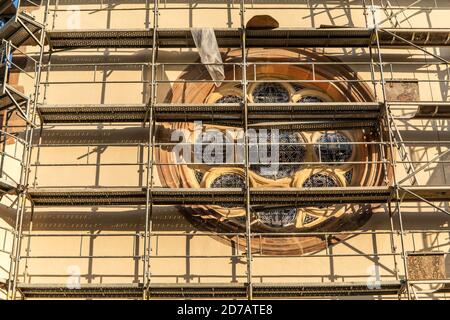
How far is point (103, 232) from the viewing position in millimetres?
12602

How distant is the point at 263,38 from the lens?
1378 centimetres

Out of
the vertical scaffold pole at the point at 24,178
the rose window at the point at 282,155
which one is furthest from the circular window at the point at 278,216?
the vertical scaffold pole at the point at 24,178

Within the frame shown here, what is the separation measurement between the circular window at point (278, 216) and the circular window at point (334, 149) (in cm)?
124

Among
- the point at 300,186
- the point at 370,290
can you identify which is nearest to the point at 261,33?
the point at 300,186

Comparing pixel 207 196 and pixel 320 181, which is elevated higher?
pixel 320 181

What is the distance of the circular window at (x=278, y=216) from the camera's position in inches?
516

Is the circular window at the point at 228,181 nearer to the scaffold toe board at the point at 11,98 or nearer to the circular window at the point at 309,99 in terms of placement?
the circular window at the point at 309,99

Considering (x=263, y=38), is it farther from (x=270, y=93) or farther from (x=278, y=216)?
(x=278, y=216)

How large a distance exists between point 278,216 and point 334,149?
68.4 inches

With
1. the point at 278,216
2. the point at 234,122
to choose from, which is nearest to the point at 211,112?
the point at 234,122

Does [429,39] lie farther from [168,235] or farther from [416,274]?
[168,235]

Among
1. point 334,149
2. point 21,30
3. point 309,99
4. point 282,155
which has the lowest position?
point 282,155

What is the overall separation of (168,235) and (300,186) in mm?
2639

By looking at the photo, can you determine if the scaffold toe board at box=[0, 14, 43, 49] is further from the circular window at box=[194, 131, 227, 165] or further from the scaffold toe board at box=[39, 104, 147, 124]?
the circular window at box=[194, 131, 227, 165]
